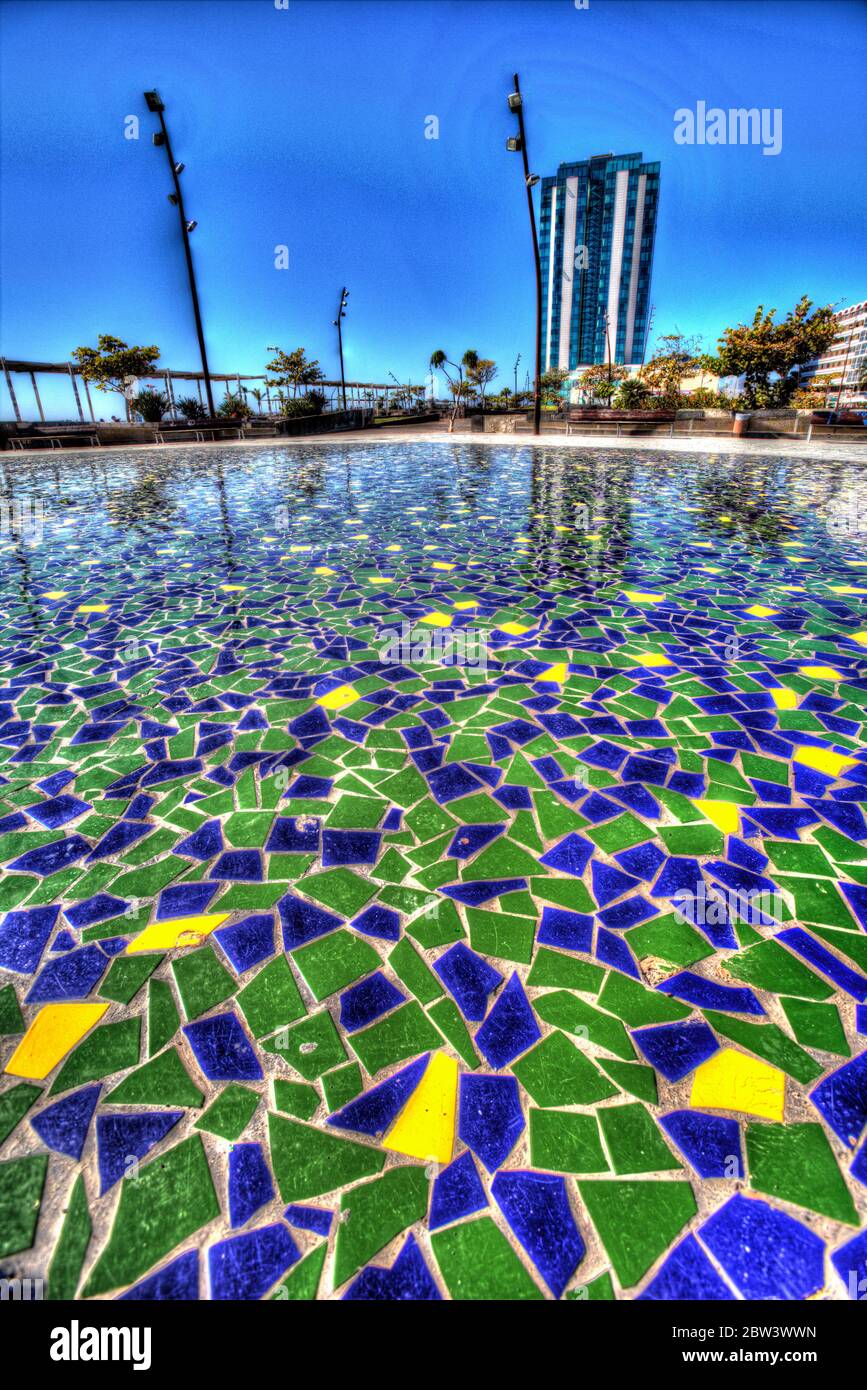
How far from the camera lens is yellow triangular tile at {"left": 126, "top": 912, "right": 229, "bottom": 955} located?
7.62 feet

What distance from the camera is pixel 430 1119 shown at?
1742 millimetres

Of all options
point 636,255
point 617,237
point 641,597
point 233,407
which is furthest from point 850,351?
point 641,597

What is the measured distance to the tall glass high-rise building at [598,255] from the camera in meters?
135

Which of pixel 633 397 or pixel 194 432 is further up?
pixel 633 397

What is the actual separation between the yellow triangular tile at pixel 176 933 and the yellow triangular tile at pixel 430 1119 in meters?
1.05

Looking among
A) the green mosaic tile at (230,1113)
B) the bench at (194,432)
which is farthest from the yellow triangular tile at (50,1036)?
the bench at (194,432)

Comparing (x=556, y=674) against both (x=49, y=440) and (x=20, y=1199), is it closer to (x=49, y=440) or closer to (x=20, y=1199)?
(x=20, y=1199)

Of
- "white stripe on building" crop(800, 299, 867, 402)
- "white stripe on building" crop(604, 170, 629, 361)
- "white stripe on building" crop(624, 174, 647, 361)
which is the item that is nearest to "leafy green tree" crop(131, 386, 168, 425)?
"white stripe on building" crop(604, 170, 629, 361)

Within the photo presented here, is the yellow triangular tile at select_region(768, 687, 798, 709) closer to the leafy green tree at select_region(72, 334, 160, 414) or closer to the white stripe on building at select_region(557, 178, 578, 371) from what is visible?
the leafy green tree at select_region(72, 334, 160, 414)

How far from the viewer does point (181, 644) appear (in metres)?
5.11

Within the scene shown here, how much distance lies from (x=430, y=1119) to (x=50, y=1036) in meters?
1.31

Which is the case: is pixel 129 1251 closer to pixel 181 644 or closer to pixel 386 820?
pixel 386 820
